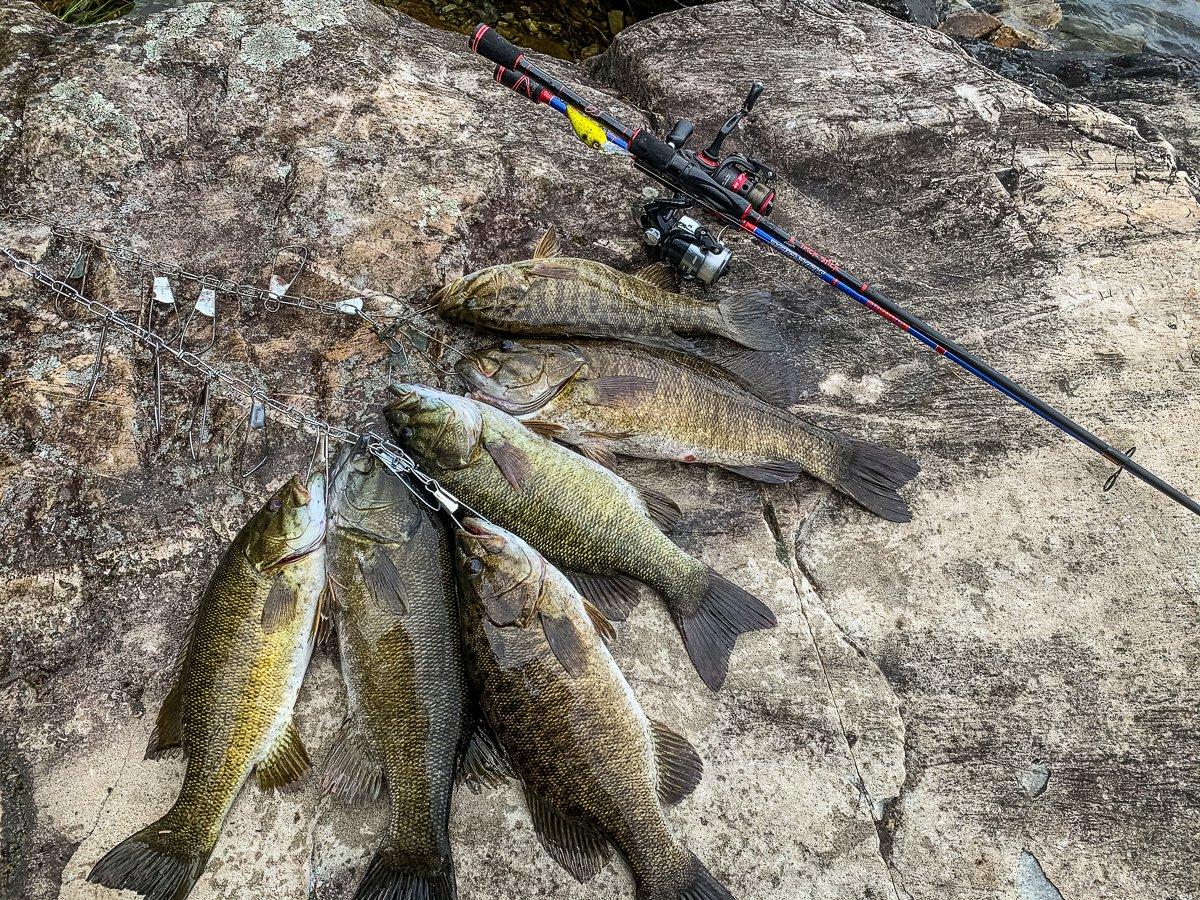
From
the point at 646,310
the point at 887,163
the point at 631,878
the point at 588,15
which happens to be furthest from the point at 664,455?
the point at 588,15

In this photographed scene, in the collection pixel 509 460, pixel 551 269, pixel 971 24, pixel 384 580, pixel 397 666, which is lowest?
pixel 397 666

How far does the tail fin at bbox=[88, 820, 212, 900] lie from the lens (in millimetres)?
2883

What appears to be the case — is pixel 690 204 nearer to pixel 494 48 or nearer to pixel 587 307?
pixel 587 307

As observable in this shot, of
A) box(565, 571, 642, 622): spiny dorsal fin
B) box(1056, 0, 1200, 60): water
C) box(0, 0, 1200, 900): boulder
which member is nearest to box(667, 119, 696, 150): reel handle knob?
box(0, 0, 1200, 900): boulder

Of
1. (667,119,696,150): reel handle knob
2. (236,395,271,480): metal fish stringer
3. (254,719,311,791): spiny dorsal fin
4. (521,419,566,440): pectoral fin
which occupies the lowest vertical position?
(254,719,311,791): spiny dorsal fin

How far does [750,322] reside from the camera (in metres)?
4.28

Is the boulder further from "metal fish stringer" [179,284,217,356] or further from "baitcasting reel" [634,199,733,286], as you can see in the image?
"baitcasting reel" [634,199,733,286]

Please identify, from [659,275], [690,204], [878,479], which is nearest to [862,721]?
[878,479]

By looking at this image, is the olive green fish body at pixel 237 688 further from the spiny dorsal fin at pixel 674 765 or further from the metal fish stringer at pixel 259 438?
the spiny dorsal fin at pixel 674 765

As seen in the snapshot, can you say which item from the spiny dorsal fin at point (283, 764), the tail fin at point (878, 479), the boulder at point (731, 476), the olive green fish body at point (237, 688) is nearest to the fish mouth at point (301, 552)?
the olive green fish body at point (237, 688)

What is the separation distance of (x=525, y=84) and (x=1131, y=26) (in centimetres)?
1040

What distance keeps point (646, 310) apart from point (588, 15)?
5910mm

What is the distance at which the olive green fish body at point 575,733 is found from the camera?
9.95ft

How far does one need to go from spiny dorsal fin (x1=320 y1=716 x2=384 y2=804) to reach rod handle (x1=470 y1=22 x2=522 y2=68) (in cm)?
362
